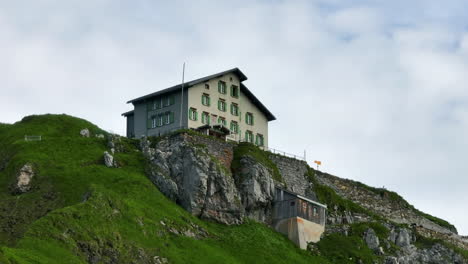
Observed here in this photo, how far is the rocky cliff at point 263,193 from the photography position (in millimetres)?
123500

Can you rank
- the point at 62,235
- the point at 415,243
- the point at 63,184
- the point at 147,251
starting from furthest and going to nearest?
the point at 415,243 < the point at 63,184 < the point at 147,251 < the point at 62,235

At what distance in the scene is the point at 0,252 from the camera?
8444 centimetres

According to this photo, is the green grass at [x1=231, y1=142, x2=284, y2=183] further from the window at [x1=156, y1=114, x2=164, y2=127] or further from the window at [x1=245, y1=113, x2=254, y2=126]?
the window at [x1=156, y1=114, x2=164, y2=127]

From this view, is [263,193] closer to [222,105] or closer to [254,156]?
[254,156]

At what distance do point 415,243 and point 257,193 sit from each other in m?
25.4

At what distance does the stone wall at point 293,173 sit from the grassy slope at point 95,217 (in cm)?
1373

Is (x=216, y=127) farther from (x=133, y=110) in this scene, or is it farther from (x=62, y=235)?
(x=62, y=235)

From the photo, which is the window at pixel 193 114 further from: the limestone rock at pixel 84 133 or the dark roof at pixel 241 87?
the limestone rock at pixel 84 133

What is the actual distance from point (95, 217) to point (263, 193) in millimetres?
32360

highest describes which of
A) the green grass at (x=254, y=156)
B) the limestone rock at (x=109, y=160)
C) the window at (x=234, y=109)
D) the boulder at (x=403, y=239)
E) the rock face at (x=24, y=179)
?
the window at (x=234, y=109)

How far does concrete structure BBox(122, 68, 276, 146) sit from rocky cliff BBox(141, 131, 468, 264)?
7.24 metres

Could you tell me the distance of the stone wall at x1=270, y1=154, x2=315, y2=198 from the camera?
13912cm

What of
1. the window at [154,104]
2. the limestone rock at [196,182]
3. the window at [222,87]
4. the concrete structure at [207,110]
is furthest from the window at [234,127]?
the limestone rock at [196,182]

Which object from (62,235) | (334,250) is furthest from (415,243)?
(62,235)
